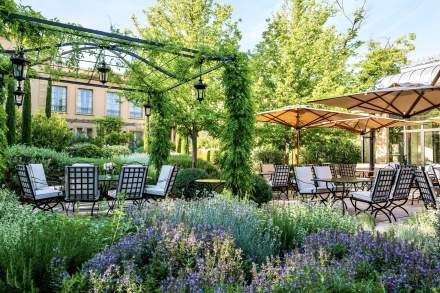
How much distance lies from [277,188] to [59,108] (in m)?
26.4

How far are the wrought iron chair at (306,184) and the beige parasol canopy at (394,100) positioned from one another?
1779 millimetres

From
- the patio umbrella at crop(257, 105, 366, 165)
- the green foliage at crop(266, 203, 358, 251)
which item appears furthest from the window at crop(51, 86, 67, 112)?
the green foliage at crop(266, 203, 358, 251)

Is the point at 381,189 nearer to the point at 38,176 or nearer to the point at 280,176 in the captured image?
the point at 280,176

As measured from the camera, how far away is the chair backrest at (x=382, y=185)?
646 centimetres

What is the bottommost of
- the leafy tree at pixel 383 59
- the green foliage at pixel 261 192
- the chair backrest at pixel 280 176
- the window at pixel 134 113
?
the green foliage at pixel 261 192

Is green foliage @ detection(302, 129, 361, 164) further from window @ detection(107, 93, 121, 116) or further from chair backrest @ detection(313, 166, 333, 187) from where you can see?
window @ detection(107, 93, 121, 116)

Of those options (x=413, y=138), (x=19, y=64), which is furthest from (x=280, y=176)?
(x=413, y=138)

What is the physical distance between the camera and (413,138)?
693 inches

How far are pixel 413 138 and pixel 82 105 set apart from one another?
26270 millimetres

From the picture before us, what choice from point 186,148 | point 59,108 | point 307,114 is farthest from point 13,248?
point 59,108

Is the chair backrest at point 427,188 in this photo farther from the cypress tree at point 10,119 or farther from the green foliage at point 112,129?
the green foliage at point 112,129

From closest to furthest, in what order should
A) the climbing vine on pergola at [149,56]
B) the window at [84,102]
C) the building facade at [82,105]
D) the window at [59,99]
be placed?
the climbing vine on pergola at [149,56]
the building facade at [82,105]
the window at [59,99]
the window at [84,102]

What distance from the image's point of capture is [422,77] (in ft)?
49.5

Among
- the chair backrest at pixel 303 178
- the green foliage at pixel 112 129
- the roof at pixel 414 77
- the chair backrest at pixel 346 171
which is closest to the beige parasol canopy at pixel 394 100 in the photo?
the chair backrest at pixel 303 178
